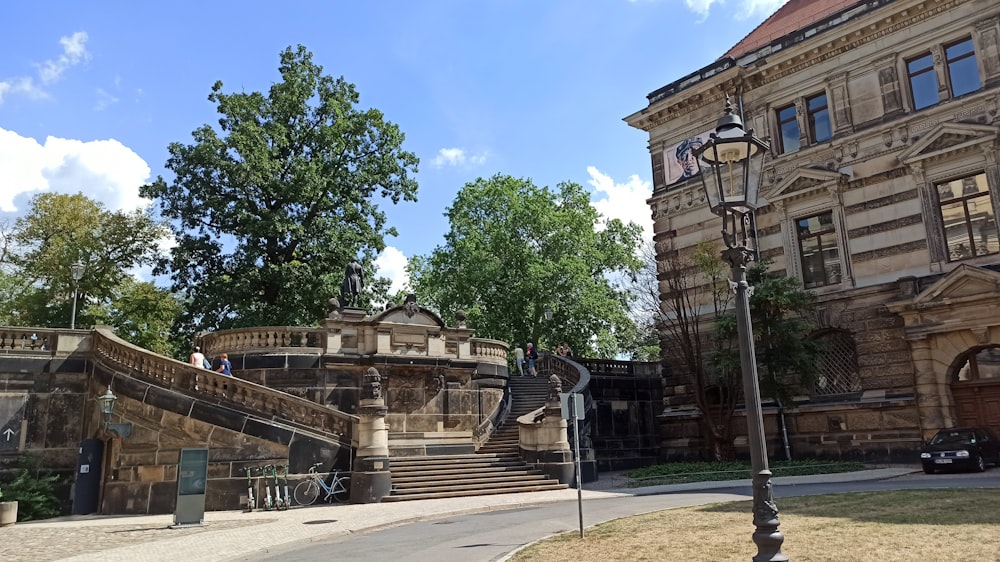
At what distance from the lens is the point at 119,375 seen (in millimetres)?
19844

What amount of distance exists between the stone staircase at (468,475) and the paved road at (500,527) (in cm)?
334

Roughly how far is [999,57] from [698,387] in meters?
14.4

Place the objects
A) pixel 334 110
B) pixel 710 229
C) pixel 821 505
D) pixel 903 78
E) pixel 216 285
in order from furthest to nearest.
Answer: pixel 334 110, pixel 216 285, pixel 710 229, pixel 903 78, pixel 821 505

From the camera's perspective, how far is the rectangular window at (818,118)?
1076 inches

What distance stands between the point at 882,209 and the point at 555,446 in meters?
14.1

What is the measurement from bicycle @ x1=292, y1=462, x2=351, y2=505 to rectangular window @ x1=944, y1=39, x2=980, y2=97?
23.0 meters

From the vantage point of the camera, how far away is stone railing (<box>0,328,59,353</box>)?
21.0 metres

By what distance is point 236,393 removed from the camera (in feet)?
63.8

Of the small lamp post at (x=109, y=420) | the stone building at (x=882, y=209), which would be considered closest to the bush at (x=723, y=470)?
the stone building at (x=882, y=209)

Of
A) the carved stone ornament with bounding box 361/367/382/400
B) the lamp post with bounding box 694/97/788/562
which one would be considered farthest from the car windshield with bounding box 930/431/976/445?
the lamp post with bounding box 694/97/788/562

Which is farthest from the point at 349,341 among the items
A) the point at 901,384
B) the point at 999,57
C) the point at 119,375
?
the point at 999,57

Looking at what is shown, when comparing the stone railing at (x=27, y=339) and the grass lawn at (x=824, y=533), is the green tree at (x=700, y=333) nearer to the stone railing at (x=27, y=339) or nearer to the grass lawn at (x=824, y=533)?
the grass lawn at (x=824, y=533)

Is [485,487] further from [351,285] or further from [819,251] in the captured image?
[819,251]

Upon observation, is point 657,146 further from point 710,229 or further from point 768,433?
point 768,433
